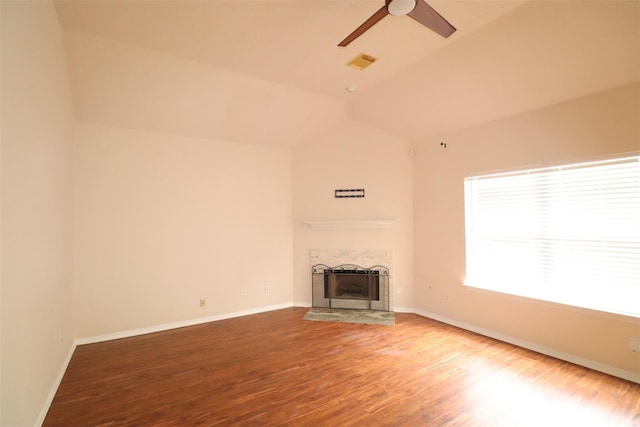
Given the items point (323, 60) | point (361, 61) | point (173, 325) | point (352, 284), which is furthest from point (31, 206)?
point (352, 284)

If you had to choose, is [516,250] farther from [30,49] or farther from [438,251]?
[30,49]

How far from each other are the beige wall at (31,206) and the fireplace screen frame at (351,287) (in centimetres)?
348

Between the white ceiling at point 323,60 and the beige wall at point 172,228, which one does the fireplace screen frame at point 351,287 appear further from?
the white ceiling at point 323,60

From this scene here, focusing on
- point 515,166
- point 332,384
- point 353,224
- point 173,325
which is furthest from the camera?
point 353,224

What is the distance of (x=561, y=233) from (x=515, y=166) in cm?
94

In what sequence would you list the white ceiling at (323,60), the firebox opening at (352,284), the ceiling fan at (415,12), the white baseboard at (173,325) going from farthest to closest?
the firebox opening at (352,284), the white baseboard at (173,325), the white ceiling at (323,60), the ceiling fan at (415,12)

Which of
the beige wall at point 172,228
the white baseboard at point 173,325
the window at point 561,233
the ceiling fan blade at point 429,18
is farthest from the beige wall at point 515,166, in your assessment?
the white baseboard at point 173,325

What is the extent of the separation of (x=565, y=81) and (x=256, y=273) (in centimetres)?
484

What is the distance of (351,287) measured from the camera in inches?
199

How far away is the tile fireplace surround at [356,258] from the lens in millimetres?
4906

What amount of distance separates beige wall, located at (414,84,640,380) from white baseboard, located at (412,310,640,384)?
0.02m

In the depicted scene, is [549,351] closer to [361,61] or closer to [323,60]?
[361,61]

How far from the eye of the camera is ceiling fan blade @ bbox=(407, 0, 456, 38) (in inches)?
72.3

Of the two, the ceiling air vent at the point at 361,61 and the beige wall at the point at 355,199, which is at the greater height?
the ceiling air vent at the point at 361,61
